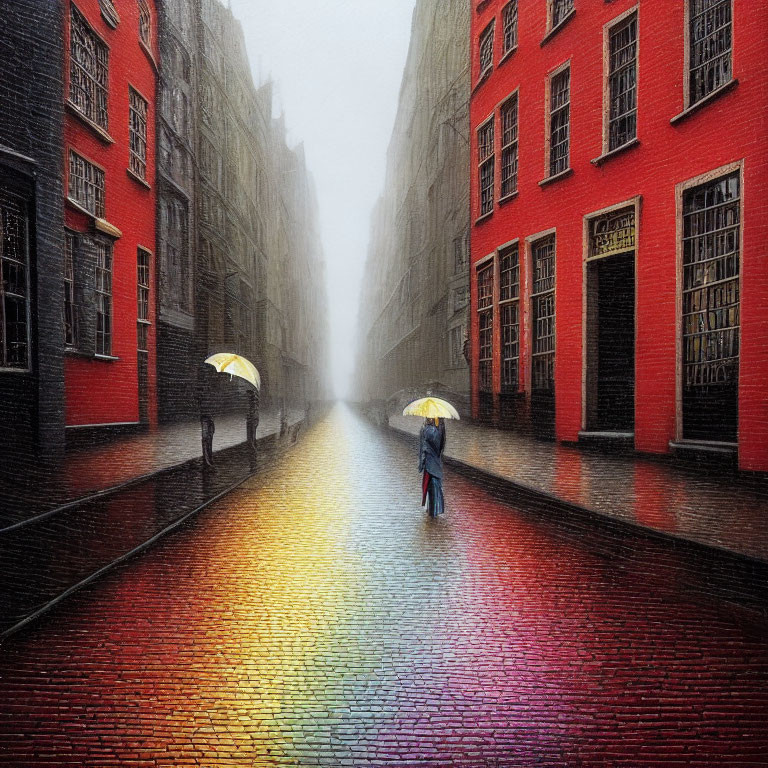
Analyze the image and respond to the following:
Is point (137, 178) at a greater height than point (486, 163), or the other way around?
point (486, 163)

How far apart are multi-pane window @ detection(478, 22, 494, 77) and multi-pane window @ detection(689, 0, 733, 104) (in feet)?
29.4

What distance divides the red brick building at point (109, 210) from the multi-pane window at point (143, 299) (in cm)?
2

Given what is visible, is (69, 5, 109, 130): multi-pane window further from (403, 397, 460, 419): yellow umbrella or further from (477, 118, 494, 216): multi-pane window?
(477, 118, 494, 216): multi-pane window

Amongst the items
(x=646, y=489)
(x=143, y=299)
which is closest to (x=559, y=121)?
(x=646, y=489)

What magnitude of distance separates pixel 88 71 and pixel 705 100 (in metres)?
10.2

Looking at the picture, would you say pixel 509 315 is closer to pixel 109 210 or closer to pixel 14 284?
pixel 109 210

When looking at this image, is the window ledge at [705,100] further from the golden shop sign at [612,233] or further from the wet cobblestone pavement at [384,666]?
the wet cobblestone pavement at [384,666]

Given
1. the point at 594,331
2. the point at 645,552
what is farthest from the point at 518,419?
the point at 645,552

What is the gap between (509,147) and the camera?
16922 millimetres

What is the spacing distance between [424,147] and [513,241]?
64.8ft

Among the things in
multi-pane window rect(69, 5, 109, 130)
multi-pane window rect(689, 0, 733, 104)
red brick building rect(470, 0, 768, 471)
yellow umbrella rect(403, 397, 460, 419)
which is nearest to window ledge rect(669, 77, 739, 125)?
red brick building rect(470, 0, 768, 471)

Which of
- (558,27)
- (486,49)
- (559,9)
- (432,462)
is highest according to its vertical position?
(486,49)

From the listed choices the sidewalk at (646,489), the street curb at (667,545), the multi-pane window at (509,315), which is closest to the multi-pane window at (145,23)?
the multi-pane window at (509,315)

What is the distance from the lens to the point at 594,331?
12812 mm
